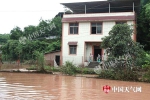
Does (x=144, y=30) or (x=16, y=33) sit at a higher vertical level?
(x=16, y=33)

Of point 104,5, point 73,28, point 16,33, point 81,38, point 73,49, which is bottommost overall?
point 73,49

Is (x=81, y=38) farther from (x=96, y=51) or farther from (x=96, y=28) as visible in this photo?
(x=96, y=51)

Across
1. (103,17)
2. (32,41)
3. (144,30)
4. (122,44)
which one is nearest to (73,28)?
(103,17)

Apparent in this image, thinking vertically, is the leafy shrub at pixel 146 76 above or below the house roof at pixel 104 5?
below

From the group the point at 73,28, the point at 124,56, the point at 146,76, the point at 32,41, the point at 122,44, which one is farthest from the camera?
the point at 32,41

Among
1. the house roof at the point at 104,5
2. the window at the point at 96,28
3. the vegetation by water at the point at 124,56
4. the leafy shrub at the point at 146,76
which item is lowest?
the leafy shrub at the point at 146,76

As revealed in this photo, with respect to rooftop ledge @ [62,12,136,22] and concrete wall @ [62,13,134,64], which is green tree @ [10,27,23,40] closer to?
rooftop ledge @ [62,12,136,22]

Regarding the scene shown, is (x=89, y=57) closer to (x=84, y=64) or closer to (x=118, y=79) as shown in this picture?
(x=84, y=64)

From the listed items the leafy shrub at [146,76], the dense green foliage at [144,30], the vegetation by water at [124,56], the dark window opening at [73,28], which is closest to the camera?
the leafy shrub at [146,76]

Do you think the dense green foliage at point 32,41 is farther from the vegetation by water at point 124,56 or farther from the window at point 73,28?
the window at point 73,28

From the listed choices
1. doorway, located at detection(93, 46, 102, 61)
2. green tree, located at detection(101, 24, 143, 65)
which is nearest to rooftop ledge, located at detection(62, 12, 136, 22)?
doorway, located at detection(93, 46, 102, 61)

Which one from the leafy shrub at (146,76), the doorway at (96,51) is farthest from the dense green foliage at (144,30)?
the leafy shrub at (146,76)

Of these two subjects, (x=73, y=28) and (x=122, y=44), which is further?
(x=73, y=28)

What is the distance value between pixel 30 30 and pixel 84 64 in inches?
626
